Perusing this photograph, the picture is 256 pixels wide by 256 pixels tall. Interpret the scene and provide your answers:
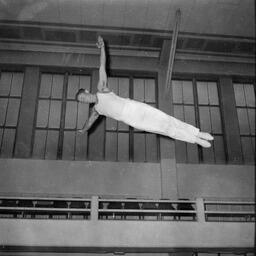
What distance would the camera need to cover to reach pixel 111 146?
26.2 feet

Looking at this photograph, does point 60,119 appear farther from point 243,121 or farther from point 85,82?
point 243,121

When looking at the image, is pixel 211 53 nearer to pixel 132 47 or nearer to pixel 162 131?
pixel 132 47

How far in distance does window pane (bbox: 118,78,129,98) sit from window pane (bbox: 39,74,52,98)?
1.77m

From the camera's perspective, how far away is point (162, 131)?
494 cm

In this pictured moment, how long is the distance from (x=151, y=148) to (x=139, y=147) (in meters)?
0.29

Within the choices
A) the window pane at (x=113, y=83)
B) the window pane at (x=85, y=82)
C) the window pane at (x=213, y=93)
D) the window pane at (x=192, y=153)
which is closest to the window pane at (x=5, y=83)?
the window pane at (x=85, y=82)

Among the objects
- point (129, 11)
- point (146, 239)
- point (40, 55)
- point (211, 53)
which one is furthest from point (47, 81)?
point (146, 239)

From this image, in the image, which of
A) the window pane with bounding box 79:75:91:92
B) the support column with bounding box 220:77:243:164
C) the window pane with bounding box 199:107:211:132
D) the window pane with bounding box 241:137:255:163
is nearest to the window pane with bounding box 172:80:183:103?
the window pane with bounding box 199:107:211:132

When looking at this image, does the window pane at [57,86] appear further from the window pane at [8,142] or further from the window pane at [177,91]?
the window pane at [177,91]

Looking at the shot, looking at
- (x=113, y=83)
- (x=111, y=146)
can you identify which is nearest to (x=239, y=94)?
(x=113, y=83)

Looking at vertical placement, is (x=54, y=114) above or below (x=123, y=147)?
above

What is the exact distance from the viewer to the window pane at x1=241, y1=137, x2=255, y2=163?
8094 mm

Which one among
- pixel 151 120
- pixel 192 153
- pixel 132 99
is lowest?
pixel 151 120

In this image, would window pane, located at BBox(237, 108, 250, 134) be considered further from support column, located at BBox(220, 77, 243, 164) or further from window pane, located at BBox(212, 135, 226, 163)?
window pane, located at BBox(212, 135, 226, 163)
